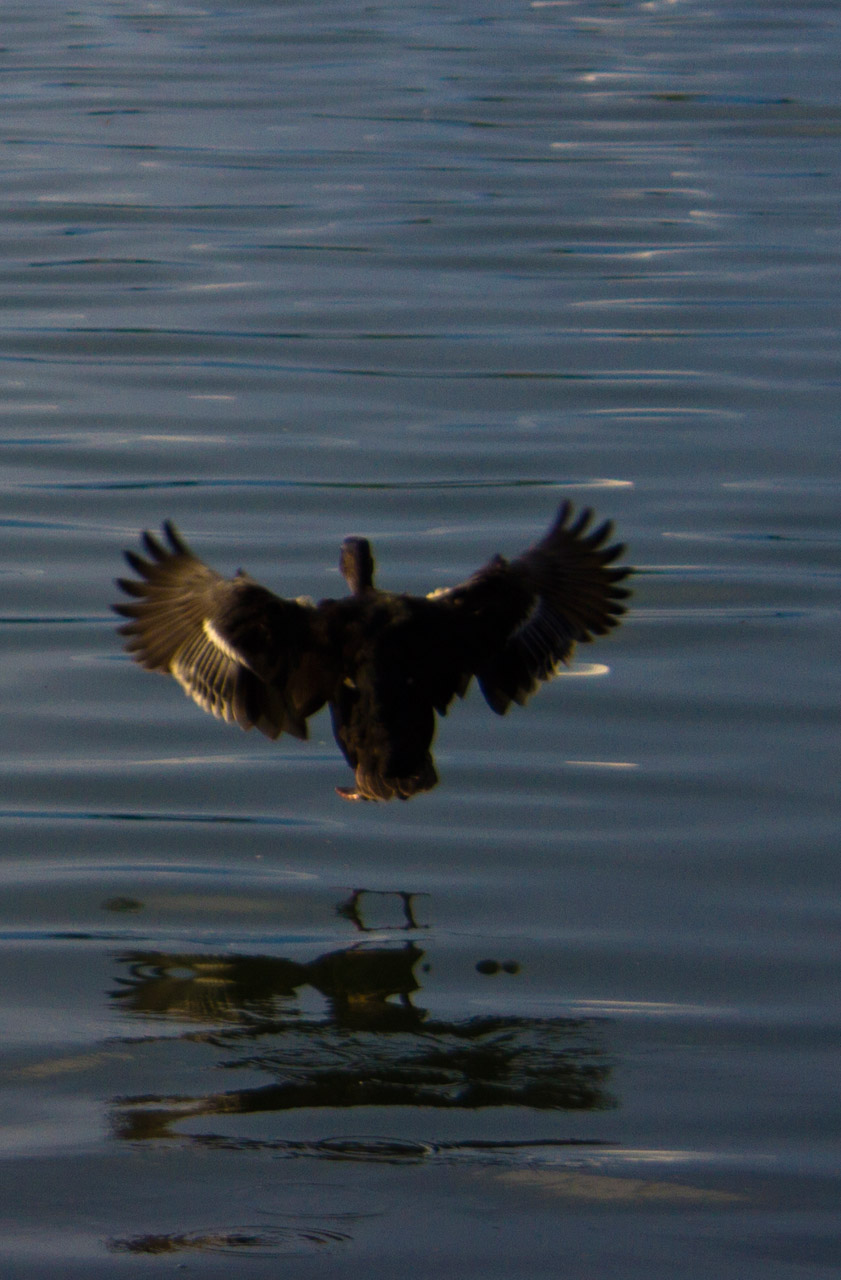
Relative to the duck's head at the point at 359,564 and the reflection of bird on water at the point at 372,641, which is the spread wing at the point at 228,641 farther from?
the duck's head at the point at 359,564

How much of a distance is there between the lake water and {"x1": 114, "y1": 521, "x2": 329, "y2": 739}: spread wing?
17.7 inches

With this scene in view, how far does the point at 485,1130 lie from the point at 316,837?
1.73 meters

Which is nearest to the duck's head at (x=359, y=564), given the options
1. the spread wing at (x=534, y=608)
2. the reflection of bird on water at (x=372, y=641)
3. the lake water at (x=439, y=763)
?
the reflection of bird on water at (x=372, y=641)

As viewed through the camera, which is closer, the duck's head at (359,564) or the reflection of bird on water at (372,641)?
the reflection of bird on water at (372,641)

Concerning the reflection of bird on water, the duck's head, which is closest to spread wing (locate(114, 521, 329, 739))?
the reflection of bird on water

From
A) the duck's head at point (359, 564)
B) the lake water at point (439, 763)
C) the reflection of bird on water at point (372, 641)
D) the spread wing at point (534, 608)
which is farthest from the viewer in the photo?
the duck's head at point (359, 564)

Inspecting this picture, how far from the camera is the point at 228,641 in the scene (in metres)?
5.62

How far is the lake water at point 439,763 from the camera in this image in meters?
4.16

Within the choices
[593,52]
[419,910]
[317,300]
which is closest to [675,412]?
[317,300]

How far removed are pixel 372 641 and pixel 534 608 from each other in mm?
763

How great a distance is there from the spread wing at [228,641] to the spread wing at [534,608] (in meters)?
0.44

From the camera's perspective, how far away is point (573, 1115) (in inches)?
174

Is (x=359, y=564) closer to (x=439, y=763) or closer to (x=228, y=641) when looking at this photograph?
(x=228, y=641)

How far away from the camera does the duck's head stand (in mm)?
5906
